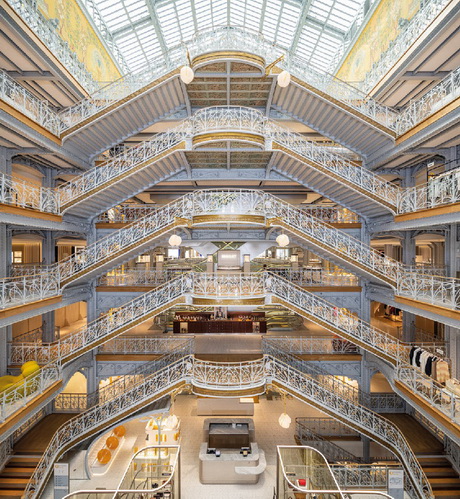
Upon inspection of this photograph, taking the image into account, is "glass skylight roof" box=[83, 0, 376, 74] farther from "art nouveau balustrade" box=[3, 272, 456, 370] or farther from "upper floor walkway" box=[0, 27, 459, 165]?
"art nouveau balustrade" box=[3, 272, 456, 370]

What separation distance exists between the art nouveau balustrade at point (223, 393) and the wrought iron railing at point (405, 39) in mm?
13176

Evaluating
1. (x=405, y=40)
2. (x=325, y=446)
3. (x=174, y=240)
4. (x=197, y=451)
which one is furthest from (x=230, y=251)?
(x=405, y=40)

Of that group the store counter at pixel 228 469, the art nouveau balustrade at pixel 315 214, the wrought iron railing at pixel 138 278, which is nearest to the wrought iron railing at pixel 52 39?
the art nouveau balustrade at pixel 315 214

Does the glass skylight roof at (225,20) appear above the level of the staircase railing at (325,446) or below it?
above

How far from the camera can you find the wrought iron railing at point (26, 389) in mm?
10258

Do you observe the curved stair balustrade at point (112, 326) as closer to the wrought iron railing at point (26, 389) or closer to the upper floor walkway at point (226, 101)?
the wrought iron railing at point (26, 389)

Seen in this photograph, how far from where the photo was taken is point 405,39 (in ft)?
43.5

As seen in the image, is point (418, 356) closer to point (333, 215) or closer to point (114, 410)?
point (333, 215)

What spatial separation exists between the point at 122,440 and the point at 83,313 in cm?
1445

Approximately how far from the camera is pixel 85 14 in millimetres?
17250

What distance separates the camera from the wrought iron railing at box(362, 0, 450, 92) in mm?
11494

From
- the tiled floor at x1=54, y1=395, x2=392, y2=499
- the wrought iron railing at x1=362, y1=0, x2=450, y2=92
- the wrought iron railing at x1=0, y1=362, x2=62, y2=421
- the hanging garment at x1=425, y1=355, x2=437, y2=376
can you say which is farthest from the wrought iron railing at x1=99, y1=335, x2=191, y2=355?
the wrought iron railing at x1=362, y1=0, x2=450, y2=92

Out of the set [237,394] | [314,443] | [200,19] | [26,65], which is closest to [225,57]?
[26,65]

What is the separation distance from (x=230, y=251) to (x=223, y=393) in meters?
7.33
